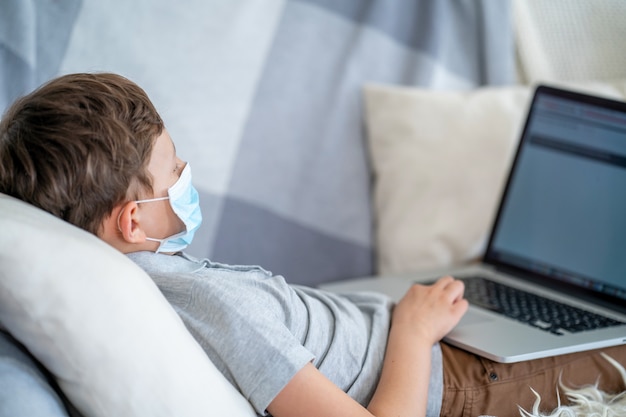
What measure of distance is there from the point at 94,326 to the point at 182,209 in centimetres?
22

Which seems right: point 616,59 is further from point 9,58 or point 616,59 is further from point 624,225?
point 9,58

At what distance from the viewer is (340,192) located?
5.10ft

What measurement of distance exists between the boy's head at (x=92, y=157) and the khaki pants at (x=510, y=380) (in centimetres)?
48

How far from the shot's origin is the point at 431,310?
1.10 m

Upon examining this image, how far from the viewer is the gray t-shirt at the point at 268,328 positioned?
2.81ft

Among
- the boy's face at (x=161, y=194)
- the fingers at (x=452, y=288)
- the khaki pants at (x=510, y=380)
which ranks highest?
the boy's face at (x=161, y=194)

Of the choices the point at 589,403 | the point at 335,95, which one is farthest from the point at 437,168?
the point at 589,403

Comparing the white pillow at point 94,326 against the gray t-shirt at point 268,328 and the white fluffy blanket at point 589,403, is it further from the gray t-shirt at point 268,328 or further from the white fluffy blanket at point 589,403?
the white fluffy blanket at point 589,403

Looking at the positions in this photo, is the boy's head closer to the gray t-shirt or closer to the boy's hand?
the gray t-shirt

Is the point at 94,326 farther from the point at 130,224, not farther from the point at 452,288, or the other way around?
the point at 452,288

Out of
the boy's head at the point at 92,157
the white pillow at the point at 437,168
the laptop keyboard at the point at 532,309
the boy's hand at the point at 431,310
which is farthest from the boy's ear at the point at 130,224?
the white pillow at the point at 437,168

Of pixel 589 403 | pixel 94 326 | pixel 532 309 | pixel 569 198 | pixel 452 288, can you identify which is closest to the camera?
pixel 94 326

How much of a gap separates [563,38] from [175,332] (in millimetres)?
1280

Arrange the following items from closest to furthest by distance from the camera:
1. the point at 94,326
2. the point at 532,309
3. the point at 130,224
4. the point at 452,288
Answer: the point at 94,326 < the point at 130,224 < the point at 452,288 < the point at 532,309
